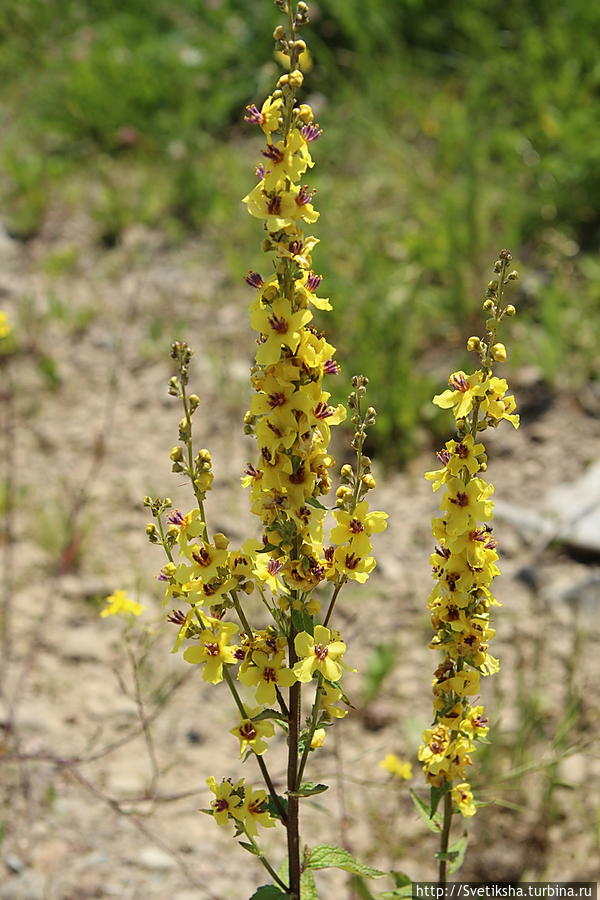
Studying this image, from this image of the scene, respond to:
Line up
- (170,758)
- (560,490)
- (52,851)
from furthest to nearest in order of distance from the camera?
(560,490) → (170,758) → (52,851)

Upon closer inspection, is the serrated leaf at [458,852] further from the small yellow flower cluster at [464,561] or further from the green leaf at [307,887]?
the green leaf at [307,887]

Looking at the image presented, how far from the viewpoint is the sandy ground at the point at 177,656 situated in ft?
9.11

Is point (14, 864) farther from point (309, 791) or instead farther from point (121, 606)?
point (309, 791)

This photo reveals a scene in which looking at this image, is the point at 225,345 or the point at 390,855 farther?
the point at 225,345

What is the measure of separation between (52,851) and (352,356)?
7.62ft

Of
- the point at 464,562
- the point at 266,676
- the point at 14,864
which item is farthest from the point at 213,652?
the point at 14,864

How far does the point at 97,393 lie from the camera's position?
458 cm

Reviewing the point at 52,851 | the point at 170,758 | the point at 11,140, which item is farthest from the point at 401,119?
the point at 52,851

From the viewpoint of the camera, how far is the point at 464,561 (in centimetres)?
173

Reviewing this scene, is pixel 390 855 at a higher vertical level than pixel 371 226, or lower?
lower

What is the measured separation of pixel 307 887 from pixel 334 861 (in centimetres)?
15

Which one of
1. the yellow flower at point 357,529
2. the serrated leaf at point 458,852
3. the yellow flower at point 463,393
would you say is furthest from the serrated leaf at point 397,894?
the yellow flower at point 463,393

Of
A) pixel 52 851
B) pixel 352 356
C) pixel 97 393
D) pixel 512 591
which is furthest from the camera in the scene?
pixel 97 393

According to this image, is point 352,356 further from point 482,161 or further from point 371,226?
point 482,161
